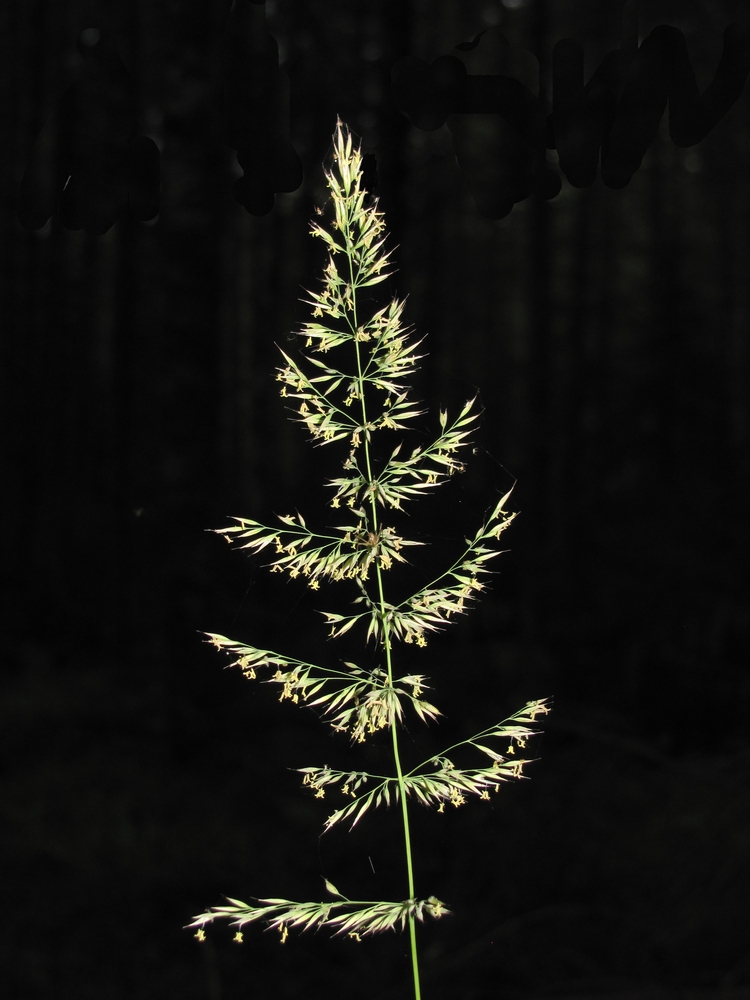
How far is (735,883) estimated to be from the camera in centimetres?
325

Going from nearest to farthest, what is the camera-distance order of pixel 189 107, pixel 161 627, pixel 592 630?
pixel 189 107
pixel 161 627
pixel 592 630

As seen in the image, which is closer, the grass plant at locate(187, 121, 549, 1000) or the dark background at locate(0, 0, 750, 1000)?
the grass plant at locate(187, 121, 549, 1000)

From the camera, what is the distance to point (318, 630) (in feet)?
20.1

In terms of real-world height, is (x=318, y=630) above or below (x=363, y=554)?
below

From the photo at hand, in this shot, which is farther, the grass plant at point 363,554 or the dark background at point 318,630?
the dark background at point 318,630

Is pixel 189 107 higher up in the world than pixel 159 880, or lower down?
higher up

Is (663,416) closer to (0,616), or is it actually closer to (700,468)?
(700,468)

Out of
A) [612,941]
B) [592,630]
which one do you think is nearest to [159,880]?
[612,941]

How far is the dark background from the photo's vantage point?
2861mm

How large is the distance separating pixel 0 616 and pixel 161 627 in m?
4.94

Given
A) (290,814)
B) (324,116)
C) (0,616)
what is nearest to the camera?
(324,116)

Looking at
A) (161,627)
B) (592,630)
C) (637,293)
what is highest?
(637,293)

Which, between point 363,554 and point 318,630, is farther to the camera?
point 318,630

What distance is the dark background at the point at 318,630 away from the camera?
2.86 m
